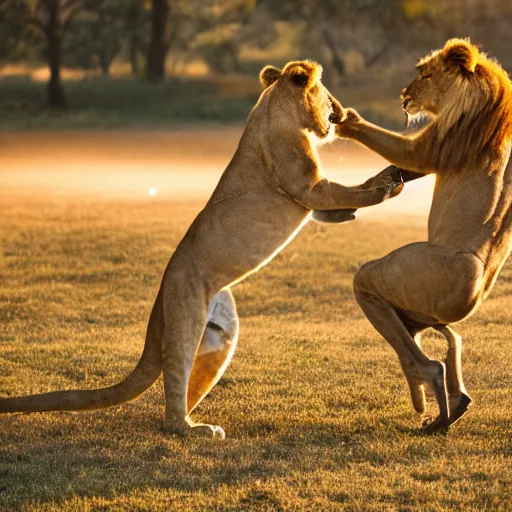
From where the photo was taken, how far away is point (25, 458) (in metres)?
5.43

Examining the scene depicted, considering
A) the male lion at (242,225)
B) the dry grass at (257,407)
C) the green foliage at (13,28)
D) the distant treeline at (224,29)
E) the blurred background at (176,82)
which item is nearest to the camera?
the dry grass at (257,407)

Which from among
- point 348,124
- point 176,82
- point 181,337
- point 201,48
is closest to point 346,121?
point 348,124

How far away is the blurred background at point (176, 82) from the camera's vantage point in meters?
19.4

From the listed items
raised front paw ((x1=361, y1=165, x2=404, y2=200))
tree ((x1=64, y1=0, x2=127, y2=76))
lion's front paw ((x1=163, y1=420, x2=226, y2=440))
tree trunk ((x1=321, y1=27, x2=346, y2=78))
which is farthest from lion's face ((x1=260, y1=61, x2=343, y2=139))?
tree ((x1=64, y1=0, x2=127, y2=76))

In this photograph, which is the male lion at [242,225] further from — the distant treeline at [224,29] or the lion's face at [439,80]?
the distant treeline at [224,29]

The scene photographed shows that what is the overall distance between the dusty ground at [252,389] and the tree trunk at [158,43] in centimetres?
2124

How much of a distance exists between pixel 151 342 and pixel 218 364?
0.35 metres

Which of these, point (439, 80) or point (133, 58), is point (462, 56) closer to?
point (439, 80)

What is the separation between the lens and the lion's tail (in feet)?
18.5

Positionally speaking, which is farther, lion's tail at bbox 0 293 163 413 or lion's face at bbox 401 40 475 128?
lion's tail at bbox 0 293 163 413

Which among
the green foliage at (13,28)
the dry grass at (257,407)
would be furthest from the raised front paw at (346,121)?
the green foliage at (13,28)

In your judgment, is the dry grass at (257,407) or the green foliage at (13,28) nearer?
the dry grass at (257,407)

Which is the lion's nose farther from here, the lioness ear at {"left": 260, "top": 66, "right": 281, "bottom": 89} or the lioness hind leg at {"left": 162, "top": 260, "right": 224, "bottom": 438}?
the lioness hind leg at {"left": 162, "top": 260, "right": 224, "bottom": 438}

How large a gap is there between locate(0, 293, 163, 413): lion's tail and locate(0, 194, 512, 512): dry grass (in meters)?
0.18
